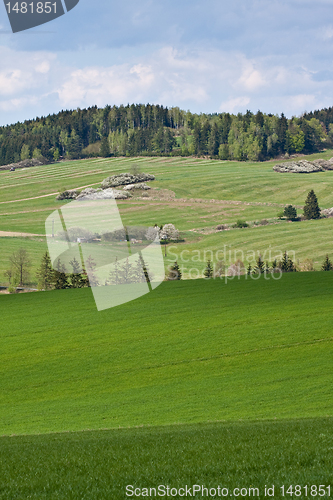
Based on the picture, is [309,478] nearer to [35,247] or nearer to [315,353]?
[315,353]

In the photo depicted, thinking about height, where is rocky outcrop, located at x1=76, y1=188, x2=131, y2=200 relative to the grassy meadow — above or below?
above

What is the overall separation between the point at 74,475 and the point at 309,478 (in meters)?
4.92

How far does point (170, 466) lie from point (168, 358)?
24.0m

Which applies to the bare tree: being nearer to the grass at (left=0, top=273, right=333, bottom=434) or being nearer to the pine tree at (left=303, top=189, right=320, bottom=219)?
the grass at (left=0, top=273, right=333, bottom=434)

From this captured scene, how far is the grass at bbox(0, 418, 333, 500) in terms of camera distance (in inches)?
316

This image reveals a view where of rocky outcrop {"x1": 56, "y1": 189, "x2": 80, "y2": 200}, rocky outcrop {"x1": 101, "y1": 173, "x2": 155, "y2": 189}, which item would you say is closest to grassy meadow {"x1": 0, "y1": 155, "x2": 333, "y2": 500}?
rocky outcrop {"x1": 56, "y1": 189, "x2": 80, "y2": 200}

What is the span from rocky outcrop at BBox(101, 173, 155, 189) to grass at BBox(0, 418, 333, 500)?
150 meters

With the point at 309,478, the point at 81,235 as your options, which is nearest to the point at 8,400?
the point at 309,478

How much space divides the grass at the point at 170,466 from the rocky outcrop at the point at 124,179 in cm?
15033

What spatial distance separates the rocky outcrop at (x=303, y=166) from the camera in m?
173
